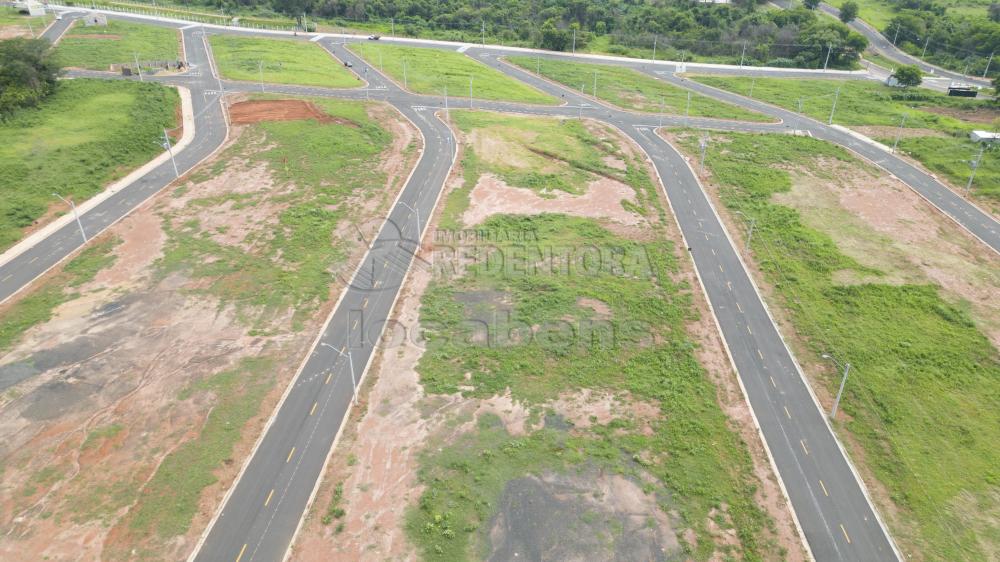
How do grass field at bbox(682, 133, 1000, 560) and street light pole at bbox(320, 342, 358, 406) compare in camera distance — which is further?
street light pole at bbox(320, 342, 358, 406)

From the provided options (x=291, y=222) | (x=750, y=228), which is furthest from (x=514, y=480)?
(x=750, y=228)

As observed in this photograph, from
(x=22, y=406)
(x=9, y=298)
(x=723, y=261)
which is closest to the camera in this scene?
(x=22, y=406)

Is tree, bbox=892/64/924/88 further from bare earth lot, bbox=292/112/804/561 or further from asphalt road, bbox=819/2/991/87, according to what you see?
bare earth lot, bbox=292/112/804/561

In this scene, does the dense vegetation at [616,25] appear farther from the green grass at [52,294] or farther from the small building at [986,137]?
the green grass at [52,294]

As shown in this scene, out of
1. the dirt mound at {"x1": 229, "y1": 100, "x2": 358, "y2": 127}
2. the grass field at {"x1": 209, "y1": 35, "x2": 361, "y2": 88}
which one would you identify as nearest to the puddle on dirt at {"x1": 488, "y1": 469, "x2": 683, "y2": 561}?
the dirt mound at {"x1": 229, "y1": 100, "x2": 358, "y2": 127}

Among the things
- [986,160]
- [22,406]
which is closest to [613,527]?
[22,406]

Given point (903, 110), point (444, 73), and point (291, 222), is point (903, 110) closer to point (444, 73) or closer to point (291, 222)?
point (444, 73)

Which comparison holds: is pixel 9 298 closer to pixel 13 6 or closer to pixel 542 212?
pixel 542 212

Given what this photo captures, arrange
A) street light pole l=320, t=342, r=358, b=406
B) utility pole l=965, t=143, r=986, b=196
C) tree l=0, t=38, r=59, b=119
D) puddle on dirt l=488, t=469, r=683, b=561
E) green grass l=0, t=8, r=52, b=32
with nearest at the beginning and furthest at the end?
puddle on dirt l=488, t=469, r=683, b=561
street light pole l=320, t=342, r=358, b=406
utility pole l=965, t=143, r=986, b=196
tree l=0, t=38, r=59, b=119
green grass l=0, t=8, r=52, b=32
